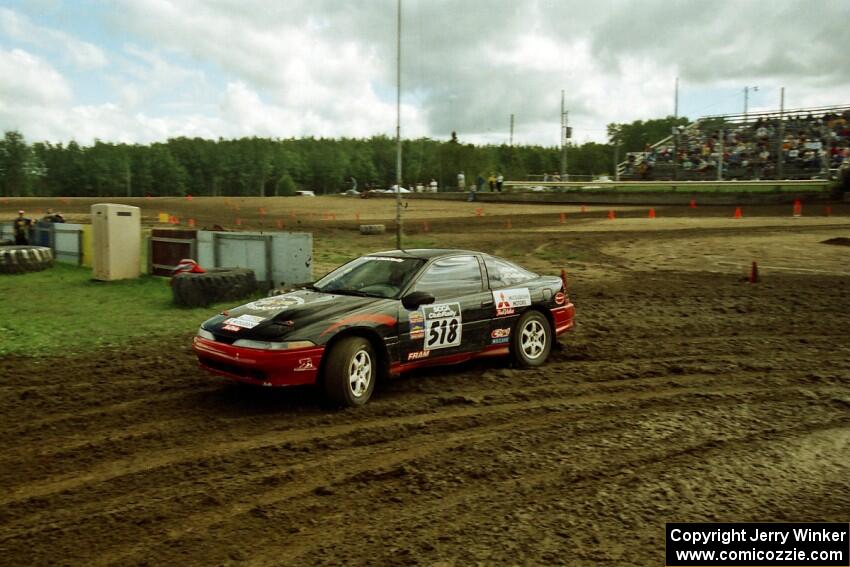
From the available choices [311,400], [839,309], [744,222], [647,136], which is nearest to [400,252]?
[311,400]

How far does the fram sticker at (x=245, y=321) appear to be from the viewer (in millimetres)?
6276

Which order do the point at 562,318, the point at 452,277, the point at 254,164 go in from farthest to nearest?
1. the point at 254,164
2. the point at 562,318
3. the point at 452,277

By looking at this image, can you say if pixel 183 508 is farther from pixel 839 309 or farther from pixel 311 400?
pixel 839 309

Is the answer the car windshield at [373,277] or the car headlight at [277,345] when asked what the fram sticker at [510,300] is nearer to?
the car windshield at [373,277]

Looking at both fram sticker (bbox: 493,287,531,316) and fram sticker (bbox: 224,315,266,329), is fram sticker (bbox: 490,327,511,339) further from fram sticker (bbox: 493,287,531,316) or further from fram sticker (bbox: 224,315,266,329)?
fram sticker (bbox: 224,315,266,329)

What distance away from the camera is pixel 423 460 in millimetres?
5055

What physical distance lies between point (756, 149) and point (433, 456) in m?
43.6

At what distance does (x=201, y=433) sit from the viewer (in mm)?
5629

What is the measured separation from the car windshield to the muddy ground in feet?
3.32

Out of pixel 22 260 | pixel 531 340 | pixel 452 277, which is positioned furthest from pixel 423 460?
pixel 22 260

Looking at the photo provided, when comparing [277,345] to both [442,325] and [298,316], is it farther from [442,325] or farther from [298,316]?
[442,325]

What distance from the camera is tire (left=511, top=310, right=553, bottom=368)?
7.84m

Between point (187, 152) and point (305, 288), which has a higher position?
point (187, 152)

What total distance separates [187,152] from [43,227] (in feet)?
406
